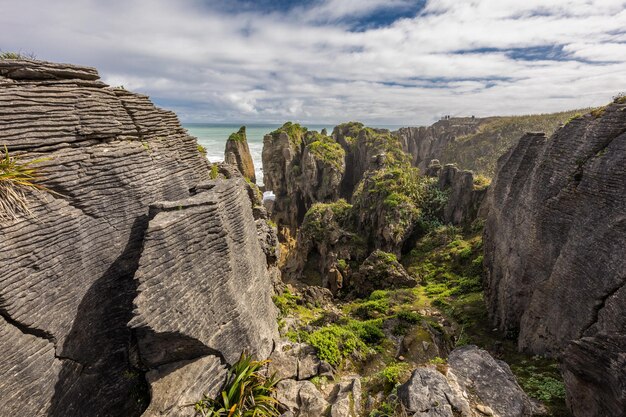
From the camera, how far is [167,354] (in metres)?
8.85

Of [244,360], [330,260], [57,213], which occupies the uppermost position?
[57,213]

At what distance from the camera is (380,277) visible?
26.8 m

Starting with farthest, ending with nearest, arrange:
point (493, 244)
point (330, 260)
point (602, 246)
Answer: point (330, 260), point (493, 244), point (602, 246)

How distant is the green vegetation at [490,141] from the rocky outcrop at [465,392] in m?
85.8

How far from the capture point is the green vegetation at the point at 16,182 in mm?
6770

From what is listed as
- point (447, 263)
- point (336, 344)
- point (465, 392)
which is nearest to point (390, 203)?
point (447, 263)

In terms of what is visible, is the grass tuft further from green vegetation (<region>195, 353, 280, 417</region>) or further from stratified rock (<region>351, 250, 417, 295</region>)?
stratified rock (<region>351, 250, 417, 295</region>)

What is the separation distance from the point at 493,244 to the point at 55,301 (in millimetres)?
22497

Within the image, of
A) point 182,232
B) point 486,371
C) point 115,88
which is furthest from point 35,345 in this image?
point 486,371

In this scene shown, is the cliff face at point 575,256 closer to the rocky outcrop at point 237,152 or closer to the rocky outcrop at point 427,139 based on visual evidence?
the rocky outcrop at point 237,152

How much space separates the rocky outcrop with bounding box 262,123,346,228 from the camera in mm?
52281

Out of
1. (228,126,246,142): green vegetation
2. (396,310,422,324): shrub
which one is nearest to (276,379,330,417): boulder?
(396,310,422,324): shrub

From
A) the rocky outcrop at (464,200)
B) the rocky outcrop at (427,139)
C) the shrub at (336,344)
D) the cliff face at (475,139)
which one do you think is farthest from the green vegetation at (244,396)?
the rocky outcrop at (427,139)

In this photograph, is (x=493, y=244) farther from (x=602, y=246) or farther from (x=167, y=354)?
(x=167, y=354)
